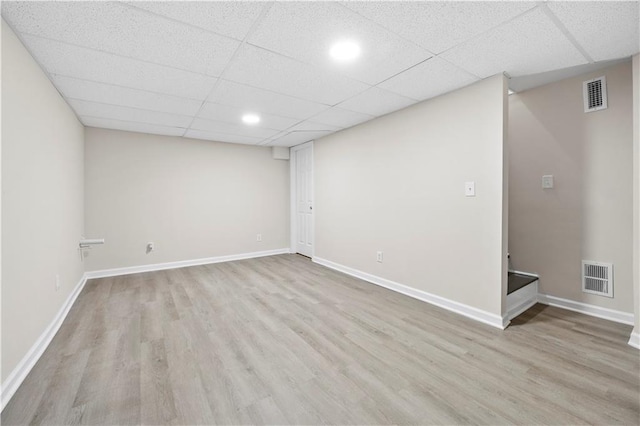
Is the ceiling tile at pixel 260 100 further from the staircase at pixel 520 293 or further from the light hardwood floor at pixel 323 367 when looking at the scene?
the staircase at pixel 520 293

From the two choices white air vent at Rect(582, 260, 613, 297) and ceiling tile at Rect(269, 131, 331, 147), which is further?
ceiling tile at Rect(269, 131, 331, 147)

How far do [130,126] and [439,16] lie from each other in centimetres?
416

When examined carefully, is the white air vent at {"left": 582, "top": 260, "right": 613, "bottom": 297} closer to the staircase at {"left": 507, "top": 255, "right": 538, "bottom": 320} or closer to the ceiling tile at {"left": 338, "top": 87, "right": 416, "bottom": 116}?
the staircase at {"left": 507, "top": 255, "right": 538, "bottom": 320}

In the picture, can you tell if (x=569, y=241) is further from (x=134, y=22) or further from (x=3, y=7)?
(x=3, y=7)

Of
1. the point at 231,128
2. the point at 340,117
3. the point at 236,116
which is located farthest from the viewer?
the point at 231,128

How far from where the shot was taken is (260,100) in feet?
9.59

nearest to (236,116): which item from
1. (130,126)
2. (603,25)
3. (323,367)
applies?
(130,126)

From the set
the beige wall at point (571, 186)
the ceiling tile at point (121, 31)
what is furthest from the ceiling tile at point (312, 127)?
the beige wall at point (571, 186)

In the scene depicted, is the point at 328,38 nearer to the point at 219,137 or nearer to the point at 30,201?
the point at 30,201

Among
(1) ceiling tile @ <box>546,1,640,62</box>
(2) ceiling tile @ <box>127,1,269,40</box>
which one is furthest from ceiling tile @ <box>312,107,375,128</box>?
(1) ceiling tile @ <box>546,1,640,62</box>

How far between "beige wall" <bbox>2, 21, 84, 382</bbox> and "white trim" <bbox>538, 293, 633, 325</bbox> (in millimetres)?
4486

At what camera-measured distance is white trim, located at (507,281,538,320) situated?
8.60 ft

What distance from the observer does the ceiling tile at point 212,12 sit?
148cm

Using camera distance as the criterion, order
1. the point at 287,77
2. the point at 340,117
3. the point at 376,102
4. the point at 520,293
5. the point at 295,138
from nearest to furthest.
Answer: the point at 287,77
the point at 520,293
the point at 376,102
the point at 340,117
the point at 295,138
